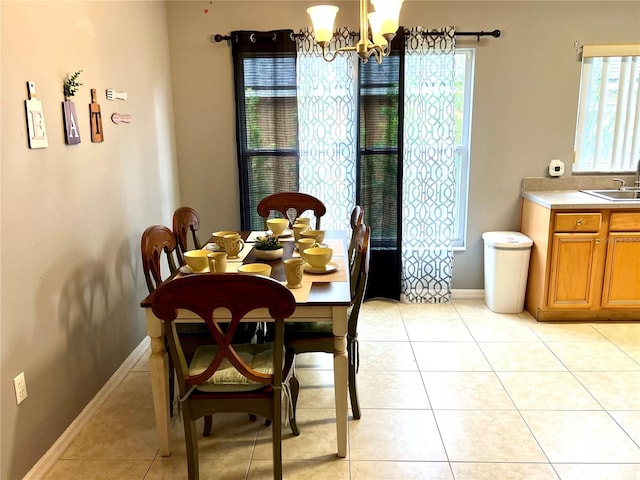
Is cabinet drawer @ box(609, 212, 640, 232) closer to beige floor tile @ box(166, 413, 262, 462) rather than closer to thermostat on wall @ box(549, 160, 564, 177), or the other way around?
thermostat on wall @ box(549, 160, 564, 177)

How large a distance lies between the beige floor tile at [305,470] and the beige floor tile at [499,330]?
162 centimetres

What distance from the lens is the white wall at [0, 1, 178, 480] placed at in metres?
1.98

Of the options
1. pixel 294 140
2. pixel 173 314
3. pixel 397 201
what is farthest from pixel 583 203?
pixel 173 314

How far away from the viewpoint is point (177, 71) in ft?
12.8

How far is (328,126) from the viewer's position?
389 cm

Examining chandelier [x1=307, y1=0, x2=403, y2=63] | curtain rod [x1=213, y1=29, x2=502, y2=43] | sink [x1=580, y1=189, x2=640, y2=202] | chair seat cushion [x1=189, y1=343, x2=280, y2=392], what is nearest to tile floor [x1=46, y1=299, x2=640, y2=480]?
chair seat cushion [x1=189, y1=343, x2=280, y2=392]

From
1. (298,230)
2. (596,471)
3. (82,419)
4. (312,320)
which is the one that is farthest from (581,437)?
(82,419)

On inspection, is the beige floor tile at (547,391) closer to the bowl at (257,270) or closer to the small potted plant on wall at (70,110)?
the bowl at (257,270)

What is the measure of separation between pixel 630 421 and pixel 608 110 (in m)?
2.46

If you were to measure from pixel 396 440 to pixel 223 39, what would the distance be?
302cm

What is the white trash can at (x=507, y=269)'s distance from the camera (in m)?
3.76

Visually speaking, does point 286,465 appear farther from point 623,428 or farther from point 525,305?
point 525,305

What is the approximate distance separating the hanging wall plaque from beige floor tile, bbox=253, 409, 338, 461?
1629 mm

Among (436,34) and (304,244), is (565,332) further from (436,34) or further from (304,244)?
(436,34)
